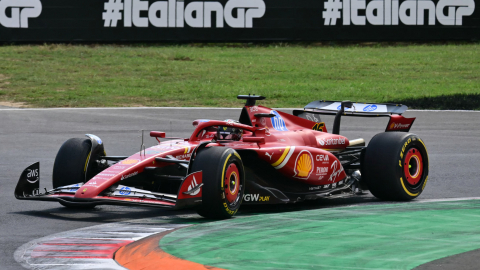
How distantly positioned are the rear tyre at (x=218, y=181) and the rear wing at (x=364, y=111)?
260cm

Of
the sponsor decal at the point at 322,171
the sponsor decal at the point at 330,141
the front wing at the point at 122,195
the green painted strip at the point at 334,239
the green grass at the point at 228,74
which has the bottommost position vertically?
the green painted strip at the point at 334,239

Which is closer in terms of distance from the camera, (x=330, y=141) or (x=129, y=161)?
(x=129, y=161)

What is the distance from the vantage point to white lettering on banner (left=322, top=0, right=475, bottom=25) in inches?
1007

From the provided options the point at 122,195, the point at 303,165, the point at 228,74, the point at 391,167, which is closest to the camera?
the point at 122,195

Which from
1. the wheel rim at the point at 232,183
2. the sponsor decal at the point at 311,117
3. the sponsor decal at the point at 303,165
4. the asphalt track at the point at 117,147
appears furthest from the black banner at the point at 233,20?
the wheel rim at the point at 232,183

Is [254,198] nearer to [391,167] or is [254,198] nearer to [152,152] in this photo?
[152,152]

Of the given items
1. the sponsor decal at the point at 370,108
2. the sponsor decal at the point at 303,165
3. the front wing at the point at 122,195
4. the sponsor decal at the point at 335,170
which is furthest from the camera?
the sponsor decal at the point at 370,108

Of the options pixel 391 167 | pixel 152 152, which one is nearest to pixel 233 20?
pixel 391 167

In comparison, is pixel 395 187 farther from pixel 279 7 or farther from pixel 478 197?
pixel 279 7

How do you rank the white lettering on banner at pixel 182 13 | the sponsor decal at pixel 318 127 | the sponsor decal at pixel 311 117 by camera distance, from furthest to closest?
the white lettering on banner at pixel 182 13 → the sponsor decal at pixel 311 117 → the sponsor decal at pixel 318 127

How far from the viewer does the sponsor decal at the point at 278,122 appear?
28.5 feet

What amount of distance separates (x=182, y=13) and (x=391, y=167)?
58.2 ft

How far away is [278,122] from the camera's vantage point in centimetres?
875

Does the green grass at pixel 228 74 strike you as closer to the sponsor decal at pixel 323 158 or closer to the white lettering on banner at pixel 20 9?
the white lettering on banner at pixel 20 9
